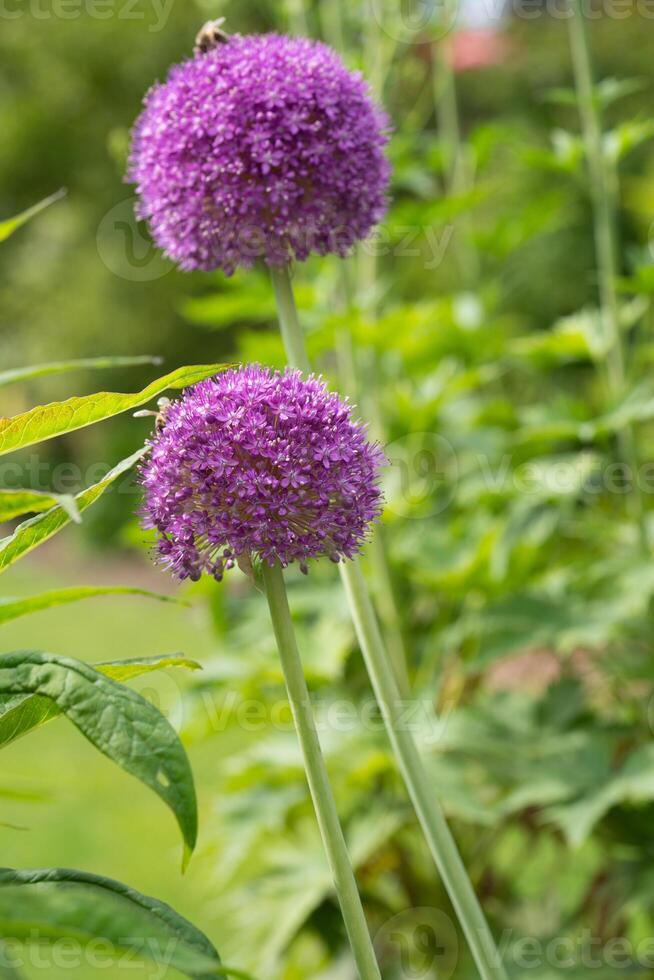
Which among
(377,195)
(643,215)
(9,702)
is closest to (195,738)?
(377,195)

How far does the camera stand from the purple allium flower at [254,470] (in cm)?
94

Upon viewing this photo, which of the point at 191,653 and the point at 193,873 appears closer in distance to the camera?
the point at 193,873

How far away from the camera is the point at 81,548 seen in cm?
1127

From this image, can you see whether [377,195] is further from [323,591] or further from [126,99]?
[126,99]

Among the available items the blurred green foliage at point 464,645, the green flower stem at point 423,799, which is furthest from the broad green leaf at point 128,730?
the blurred green foliage at point 464,645

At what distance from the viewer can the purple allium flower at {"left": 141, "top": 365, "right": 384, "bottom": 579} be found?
3.07ft

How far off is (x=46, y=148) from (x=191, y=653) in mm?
9210

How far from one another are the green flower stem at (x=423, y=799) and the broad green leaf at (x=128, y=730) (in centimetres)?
39

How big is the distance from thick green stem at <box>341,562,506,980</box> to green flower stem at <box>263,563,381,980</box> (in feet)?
0.66

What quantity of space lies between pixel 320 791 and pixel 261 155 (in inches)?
26.8

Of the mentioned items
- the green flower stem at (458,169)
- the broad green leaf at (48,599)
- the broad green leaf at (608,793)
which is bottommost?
the broad green leaf at (608,793)

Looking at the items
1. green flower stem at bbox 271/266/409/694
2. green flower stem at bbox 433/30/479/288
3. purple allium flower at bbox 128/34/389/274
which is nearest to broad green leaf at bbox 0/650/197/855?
green flower stem at bbox 271/266/409/694

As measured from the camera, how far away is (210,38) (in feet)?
4.39

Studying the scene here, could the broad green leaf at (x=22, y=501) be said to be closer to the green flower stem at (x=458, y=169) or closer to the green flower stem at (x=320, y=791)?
the green flower stem at (x=320, y=791)
